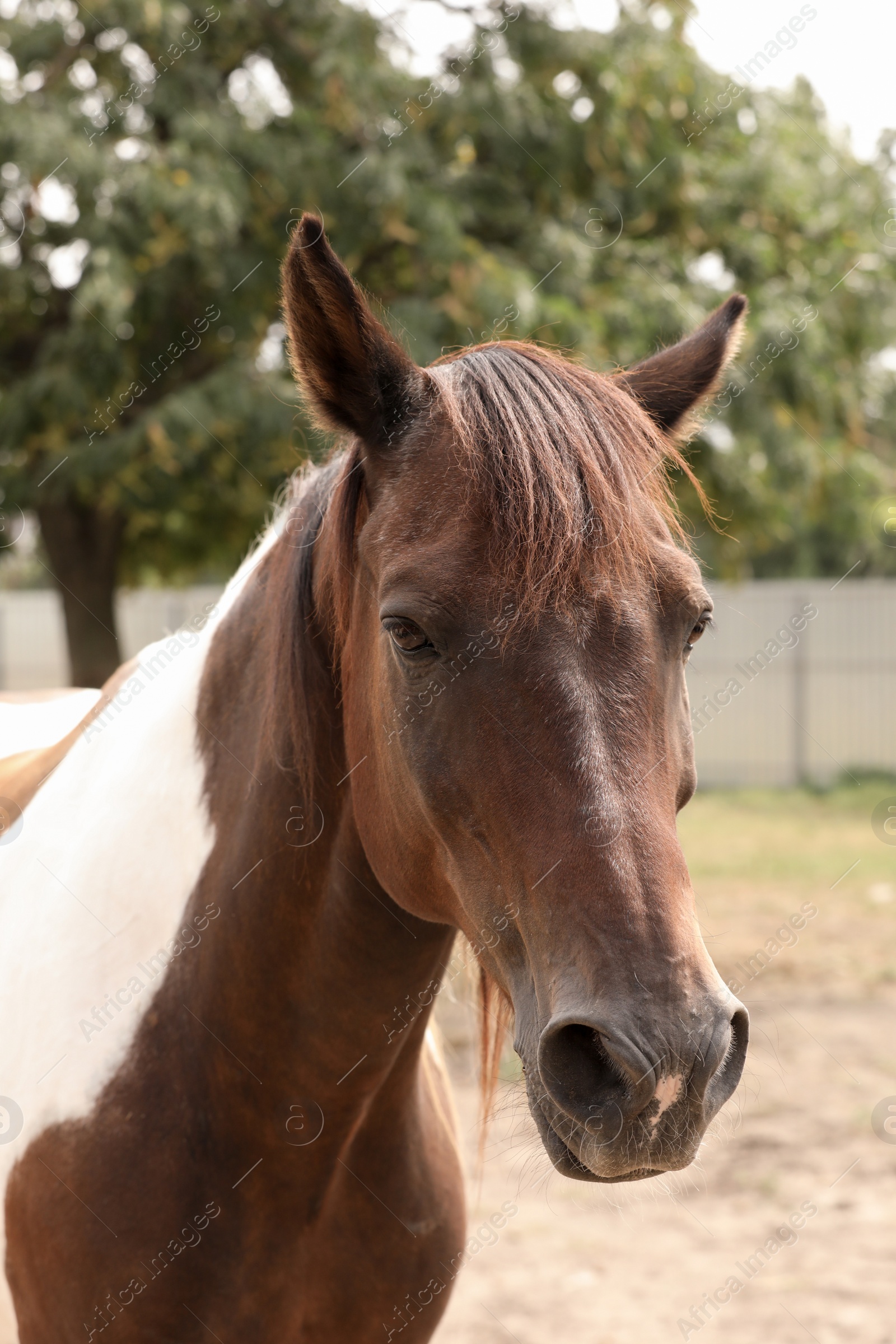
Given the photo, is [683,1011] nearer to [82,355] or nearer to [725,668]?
[82,355]

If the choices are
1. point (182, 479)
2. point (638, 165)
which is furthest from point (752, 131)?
point (182, 479)

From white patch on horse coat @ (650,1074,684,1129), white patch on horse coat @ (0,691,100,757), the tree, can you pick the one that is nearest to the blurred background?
the tree

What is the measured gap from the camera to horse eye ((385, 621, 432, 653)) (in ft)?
5.06

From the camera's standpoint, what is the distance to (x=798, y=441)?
6.00 meters

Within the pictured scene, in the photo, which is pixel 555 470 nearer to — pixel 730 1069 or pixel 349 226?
pixel 730 1069

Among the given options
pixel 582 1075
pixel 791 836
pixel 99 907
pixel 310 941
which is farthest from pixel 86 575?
pixel 791 836

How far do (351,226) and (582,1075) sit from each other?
4.75 m

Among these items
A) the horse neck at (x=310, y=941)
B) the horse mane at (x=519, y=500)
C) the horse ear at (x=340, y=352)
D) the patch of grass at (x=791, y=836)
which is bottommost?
the patch of grass at (x=791, y=836)

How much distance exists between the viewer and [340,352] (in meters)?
1.72

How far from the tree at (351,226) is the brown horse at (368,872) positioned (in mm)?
2968

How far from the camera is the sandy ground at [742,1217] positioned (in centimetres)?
366

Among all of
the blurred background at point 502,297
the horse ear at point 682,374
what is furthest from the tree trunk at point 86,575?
the horse ear at point 682,374

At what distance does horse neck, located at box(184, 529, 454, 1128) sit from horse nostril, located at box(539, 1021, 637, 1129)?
0.54m

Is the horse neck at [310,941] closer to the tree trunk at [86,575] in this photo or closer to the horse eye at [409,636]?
the horse eye at [409,636]
